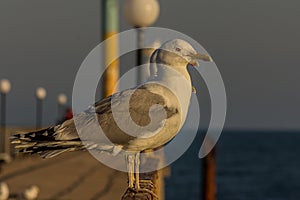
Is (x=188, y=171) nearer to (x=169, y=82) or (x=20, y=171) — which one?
(x=20, y=171)

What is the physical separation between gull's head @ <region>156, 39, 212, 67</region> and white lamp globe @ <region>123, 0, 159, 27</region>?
7.74m

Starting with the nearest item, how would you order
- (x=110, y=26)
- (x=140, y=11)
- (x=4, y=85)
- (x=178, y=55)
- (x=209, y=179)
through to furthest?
(x=178, y=55), (x=140, y=11), (x=209, y=179), (x=110, y=26), (x=4, y=85)

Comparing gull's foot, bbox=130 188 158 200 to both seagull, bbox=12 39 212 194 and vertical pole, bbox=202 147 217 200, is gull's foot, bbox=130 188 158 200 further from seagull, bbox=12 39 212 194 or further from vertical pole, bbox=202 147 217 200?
vertical pole, bbox=202 147 217 200

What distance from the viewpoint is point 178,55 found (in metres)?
7.12

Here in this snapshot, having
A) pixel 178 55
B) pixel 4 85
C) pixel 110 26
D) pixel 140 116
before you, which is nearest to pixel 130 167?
pixel 140 116

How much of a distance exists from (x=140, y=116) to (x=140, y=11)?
770 cm

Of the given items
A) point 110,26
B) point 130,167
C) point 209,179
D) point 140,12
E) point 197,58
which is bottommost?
point 209,179

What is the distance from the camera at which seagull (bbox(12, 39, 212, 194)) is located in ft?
23.3

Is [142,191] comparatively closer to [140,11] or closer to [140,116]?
[140,116]

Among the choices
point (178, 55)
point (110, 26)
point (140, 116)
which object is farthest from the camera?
point (110, 26)

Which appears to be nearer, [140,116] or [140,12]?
[140,116]

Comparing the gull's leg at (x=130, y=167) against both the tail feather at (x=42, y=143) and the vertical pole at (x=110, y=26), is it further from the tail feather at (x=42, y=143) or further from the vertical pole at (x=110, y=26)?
the vertical pole at (x=110, y=26)

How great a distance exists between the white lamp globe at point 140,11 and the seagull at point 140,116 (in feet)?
24.8

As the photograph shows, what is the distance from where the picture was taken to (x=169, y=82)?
23.2 ft
